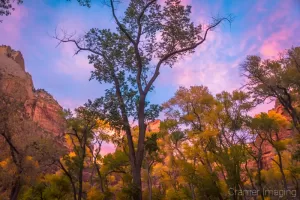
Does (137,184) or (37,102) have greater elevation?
(37,102)

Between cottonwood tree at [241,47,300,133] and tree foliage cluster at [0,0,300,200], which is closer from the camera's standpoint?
tree foliage cluster at [0,0,300,200]

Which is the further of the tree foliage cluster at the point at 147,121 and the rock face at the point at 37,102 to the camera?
the rock face at the point at 37,102

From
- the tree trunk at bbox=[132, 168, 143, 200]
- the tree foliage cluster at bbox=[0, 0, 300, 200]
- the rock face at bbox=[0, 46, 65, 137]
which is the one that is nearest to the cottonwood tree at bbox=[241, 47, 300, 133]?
the tree foliage cluster at bbox=[0, 0, 300, 200]

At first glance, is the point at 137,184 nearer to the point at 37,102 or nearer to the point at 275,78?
the point at 275,78

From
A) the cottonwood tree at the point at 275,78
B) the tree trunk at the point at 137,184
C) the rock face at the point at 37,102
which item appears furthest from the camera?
the rock face at the point at 37,102

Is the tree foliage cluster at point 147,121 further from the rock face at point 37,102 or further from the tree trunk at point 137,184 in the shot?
the rock face at point 37,102

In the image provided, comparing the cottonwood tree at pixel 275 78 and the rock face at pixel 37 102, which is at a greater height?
the rock face at pixel 37 102

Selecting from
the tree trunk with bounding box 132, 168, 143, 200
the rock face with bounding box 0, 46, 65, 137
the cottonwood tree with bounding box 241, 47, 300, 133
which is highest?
the rock face with bounding box 0, 46, 65, 137

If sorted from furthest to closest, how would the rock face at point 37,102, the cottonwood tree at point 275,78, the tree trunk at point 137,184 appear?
the rock face at point 37,102
the cottonwood tree at point 275,78
the tree trunk at point 137,184

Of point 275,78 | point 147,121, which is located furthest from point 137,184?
point 275,78

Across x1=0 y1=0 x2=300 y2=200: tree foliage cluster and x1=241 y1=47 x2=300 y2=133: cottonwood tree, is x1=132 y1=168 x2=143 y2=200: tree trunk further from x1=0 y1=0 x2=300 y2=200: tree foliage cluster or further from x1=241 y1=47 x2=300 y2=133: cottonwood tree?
x1=241 y1=47 x2=300 y2=133: cottonwood tree

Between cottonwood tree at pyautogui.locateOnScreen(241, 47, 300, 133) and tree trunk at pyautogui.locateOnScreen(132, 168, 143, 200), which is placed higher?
cottonwood tree at pyautogui.locateOnScreen(241, 47, 300, 133)

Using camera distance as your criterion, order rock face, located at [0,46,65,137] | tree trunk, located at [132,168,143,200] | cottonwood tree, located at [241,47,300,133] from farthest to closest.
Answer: rock face, located at [0,46,65,137] → cottonwood tree, located at [241,47,300,133] → tree trunk, located at [132,168,143,200]

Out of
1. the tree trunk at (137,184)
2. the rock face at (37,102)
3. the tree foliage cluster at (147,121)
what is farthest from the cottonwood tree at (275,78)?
the rock face at (37,102)
